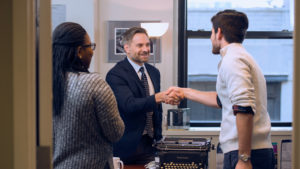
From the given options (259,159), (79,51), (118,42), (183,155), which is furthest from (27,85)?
(118,42)

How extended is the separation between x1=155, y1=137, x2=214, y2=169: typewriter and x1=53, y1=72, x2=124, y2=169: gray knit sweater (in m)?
0.84

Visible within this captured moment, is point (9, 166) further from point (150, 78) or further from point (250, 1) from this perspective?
point (250, 1)

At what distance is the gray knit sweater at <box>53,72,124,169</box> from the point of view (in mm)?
1995

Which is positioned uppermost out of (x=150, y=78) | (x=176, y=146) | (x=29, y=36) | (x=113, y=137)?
(x=29, y=36)

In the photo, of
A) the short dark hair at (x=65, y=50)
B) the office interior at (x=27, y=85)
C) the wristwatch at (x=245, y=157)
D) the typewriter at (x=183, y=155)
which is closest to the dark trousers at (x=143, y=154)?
the typewriter at (x=183, y=155)

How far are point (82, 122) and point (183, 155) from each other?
1008 mm

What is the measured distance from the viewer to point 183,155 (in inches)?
111

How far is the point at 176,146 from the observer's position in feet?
9.28

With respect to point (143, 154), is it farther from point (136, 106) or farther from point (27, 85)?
point (27, 85)

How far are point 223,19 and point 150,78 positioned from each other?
47.4 inches

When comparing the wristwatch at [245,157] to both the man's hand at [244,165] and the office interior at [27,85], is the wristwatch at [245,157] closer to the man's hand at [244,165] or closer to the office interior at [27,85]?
the man's hand at [244,165]

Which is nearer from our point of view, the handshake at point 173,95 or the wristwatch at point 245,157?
the wristwatch at point 245,157

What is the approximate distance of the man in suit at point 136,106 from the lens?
314 cm

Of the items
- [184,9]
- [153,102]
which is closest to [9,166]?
[153,102]
